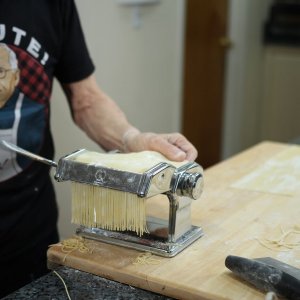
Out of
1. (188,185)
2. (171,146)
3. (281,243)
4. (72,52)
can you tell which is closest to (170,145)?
(171,146)

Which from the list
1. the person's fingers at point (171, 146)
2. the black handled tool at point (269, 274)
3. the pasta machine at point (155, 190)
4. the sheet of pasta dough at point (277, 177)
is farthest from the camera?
the sheet of pasta dough at point (277, 177)

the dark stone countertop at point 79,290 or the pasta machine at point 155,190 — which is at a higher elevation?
the pasta machine at point 155,190

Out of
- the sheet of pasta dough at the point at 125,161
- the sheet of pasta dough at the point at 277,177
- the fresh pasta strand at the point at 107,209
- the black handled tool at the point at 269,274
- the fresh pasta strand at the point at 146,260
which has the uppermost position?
the sheet of pasta dough at the point at 125,161

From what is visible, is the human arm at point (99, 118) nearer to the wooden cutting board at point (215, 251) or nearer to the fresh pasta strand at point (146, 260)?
the wooden cutting board at point (215, 251)

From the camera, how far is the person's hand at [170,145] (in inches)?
41.5

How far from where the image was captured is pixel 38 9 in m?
1.22

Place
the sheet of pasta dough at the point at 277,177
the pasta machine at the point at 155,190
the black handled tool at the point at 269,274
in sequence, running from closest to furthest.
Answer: the black handled tool at the point at 269,274, the pasta machine at the point at 155,190, the sheet of pasta dough at the point at 277,177

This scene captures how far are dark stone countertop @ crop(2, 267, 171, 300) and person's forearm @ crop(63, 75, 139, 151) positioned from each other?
479 mm

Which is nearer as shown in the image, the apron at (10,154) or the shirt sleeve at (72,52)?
the apron at (10,154)

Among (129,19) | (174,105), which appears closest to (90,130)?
(129,19)

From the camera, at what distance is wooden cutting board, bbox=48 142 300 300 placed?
2.75ft

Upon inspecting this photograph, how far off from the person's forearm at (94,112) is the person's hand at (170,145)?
16 cm

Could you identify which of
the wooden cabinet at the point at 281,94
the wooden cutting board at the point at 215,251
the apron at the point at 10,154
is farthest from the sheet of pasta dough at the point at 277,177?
the wooden cabinet at the point at 281,94

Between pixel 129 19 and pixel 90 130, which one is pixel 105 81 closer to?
pixel 129 19
